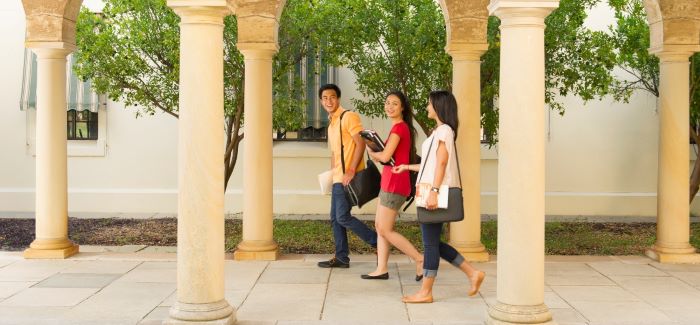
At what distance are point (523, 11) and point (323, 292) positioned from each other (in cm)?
319

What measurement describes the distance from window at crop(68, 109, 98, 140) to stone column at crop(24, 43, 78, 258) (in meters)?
7.52

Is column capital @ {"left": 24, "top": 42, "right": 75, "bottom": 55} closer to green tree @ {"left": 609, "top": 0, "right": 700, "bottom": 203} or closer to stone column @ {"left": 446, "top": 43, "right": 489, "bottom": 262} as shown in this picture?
stone column @ {"left": 446, "top": 43, "right": 489, "bottom": 262}

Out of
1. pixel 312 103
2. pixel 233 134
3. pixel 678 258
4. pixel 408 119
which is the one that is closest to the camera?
pixel 408 119

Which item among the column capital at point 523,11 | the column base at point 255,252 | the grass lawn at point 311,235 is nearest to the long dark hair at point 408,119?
the column capital at point 523,11

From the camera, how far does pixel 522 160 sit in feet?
17.4

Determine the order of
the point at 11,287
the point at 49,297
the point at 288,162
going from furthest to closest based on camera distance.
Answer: the point at 288,162 < the point at 11,287 < the point at 49,297

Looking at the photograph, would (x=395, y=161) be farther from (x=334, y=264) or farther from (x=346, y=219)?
(x=334, y=264)

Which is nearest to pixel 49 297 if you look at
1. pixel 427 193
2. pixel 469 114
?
pixel 427 193

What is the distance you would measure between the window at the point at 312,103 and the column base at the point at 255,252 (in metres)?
6.10

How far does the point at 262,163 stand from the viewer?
28.8 ft

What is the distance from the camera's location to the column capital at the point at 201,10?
529 centimetres

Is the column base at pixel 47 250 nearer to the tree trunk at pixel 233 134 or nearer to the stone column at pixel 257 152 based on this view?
the stone column at pixel 257 152

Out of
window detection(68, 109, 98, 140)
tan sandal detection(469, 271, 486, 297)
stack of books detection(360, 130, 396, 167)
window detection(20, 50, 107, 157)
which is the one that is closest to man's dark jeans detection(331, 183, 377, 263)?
stack of books detection(360, 130, 396, 167)

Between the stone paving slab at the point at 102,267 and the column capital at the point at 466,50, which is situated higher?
the column capital at the point at 466,50
